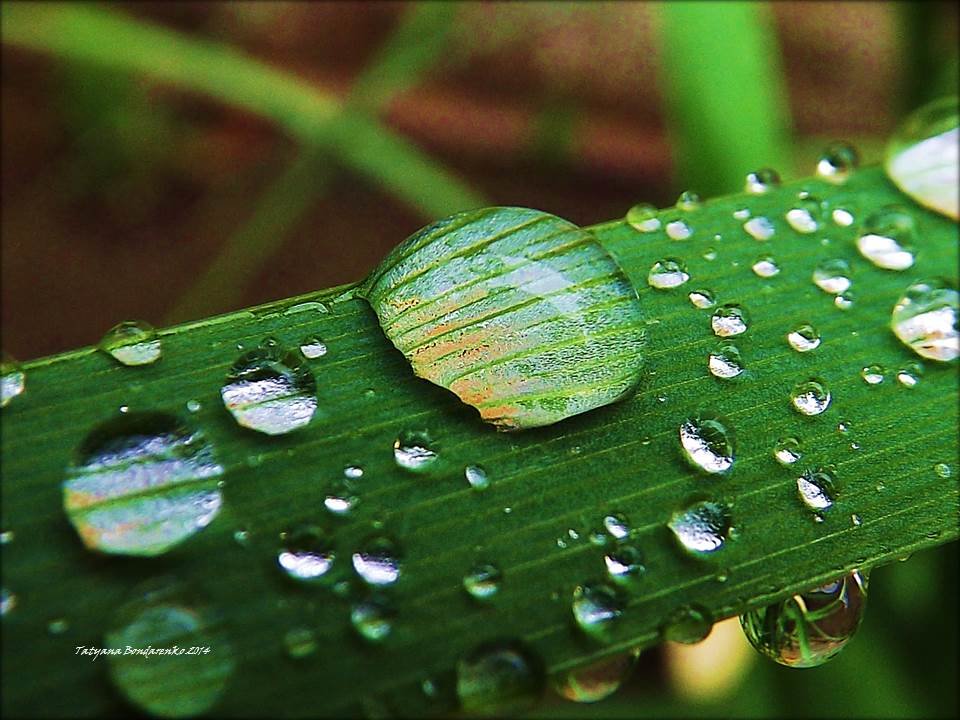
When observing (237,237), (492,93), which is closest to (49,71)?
(237,237)

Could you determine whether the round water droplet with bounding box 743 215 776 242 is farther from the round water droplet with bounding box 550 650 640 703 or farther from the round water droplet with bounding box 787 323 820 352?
the round water droplet with bounding box 550 650 640 703

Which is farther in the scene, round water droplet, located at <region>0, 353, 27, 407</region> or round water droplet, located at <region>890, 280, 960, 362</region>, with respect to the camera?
round water droplet, located at <region>890, 280, 960, 362</region>

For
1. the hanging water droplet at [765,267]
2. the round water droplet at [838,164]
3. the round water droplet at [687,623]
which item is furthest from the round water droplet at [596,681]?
the round water droplet at [838,164]

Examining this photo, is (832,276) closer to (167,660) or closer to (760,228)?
(760,228)

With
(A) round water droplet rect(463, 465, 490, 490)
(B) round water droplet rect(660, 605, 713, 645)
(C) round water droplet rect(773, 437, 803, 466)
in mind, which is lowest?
(B) round water droplet rect(660, 605, 713, 645)

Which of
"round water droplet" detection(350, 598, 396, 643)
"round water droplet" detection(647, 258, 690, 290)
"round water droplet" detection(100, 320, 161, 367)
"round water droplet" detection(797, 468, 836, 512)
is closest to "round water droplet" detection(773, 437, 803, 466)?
"round water droplet" detection(797, 468, 836, 512)

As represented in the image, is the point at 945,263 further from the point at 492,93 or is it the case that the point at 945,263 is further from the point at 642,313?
the point at 492,93
